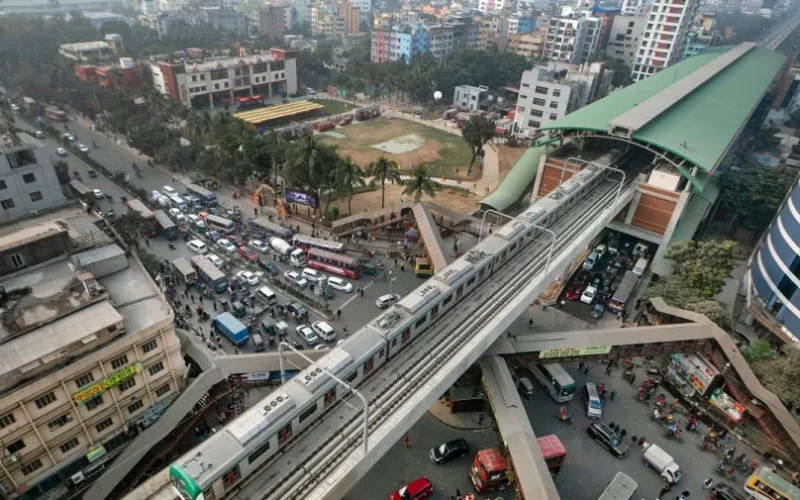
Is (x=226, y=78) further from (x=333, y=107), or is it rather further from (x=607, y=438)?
(x=607, y=438)

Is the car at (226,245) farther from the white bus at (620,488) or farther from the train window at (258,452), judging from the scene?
the white bus at (620,488)

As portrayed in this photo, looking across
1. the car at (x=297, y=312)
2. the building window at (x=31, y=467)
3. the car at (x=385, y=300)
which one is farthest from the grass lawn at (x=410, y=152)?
the building window at (x=31, y=467)

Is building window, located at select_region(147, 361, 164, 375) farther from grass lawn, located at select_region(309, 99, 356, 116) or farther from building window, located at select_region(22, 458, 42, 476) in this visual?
grass lawn, located at select_region(309, 99, 356, 116)

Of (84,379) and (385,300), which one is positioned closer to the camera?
(84,379)

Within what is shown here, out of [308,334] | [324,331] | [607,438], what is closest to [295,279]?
[308,334]

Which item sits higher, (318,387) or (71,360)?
(318,387)

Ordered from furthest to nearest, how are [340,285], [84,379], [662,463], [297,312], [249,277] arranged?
[340,285], [249,277], [297,312], [662,463], [84,379]

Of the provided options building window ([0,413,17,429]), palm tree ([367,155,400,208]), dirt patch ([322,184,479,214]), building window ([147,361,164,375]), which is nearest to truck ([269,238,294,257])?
dirt patch ([322,184,479,214])

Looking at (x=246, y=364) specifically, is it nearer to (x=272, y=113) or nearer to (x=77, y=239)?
(x=77, y=239)
